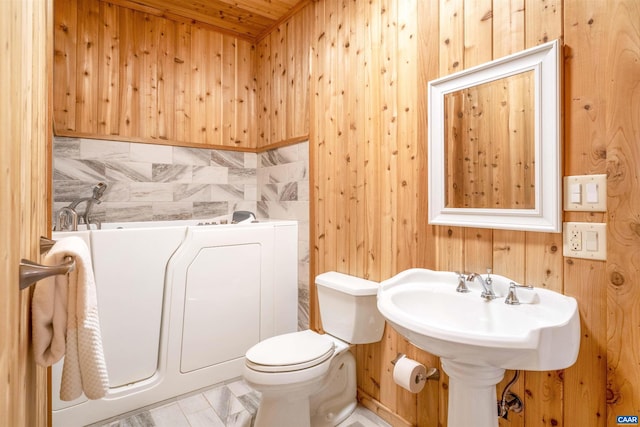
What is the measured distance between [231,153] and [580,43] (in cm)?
255

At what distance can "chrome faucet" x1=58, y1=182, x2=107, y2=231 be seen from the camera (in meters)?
2.09

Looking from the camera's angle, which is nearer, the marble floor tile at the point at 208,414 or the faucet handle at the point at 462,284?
the faucet handle at the point at 462,284

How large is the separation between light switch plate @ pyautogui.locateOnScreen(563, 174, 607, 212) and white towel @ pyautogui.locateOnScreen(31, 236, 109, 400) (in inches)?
59.3

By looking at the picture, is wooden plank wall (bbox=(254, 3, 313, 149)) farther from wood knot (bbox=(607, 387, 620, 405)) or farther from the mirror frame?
wood knot (bbox=(607, 387, 620, 405))

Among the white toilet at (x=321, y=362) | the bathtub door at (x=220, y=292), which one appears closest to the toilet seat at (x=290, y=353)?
the white toilet at (x=321, y=362)

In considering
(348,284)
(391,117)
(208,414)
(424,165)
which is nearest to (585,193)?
(424,165)

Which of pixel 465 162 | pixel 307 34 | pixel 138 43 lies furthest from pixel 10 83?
pixel 138 43

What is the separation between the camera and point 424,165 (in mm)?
1706

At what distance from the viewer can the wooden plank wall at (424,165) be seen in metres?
1.15

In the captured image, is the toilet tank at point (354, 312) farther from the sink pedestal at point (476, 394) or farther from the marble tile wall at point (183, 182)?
the sink pedestal at point (476, 394)

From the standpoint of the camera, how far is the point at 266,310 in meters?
2.50

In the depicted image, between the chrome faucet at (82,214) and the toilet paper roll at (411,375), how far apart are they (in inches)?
78.8

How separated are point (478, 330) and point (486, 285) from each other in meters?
0.19

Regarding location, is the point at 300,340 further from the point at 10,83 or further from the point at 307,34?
the point at 307,34
